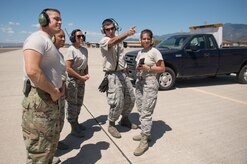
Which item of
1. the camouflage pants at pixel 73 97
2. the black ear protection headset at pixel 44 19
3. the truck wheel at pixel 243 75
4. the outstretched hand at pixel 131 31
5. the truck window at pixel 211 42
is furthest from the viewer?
the truck wheel at pixel 243 75

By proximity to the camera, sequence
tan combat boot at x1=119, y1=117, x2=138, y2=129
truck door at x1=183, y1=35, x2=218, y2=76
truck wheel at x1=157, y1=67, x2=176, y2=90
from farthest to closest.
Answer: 1. truck door at x1=183, y1=35, x2=218, y2=76
2. truck wheel at x1=157, y1=67, x2=176, y2=90
3. tan combat boot at x1=119, y1=117, x2=138, y2=129

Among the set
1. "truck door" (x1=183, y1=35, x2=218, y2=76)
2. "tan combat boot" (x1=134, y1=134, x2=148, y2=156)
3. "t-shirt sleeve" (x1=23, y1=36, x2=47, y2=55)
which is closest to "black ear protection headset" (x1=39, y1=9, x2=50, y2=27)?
"t-shirt sleeve" (x1=23, y1=36, x2=47, y2=55)

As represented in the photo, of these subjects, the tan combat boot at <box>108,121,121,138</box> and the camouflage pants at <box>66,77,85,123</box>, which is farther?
the tan combat boot at <box>108,121,121,138</box>

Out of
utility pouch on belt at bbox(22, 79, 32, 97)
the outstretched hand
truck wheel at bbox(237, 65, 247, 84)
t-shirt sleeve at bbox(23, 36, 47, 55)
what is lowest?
truck wheel at bbox(237, 65, 247, 84)

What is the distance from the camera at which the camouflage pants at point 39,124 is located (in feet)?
6.40

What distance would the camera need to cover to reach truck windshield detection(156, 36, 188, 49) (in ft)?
24.3

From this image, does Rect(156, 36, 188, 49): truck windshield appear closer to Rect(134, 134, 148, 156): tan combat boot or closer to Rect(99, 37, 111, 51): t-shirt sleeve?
Rect(99, 37, 111, 51): t-shirt sleeve

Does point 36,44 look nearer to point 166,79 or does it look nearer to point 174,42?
point 166,79

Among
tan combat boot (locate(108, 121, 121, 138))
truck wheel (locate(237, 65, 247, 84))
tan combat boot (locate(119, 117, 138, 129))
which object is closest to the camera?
tan combat boot (locate(108, 121, 121, 138))

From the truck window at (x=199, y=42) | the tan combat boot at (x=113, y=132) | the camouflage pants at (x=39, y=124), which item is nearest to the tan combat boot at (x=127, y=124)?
the tan combat boot at (x=113, y=132)

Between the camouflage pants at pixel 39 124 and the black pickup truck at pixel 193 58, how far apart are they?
498 centimetres

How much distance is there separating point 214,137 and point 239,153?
560 millimetres

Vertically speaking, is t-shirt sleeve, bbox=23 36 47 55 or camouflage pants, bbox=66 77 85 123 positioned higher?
t-shirt sleeve, bbox=23 36 47 55

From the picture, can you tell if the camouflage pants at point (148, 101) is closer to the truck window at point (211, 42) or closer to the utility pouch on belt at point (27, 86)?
the utility pouch on belt at point (27, 86)
